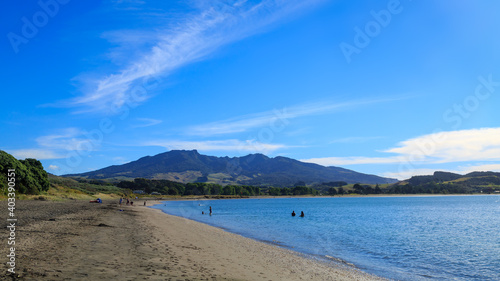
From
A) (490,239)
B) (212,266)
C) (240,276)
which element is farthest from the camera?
(490,239)

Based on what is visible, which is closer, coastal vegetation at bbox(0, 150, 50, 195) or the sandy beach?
the sandy beach

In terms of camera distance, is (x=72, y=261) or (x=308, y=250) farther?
(x=308, y=250)

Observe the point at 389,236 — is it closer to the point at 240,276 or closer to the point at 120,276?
A: the point at 240,276

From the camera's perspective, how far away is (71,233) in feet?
72.6

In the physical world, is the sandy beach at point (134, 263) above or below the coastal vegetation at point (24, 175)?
below

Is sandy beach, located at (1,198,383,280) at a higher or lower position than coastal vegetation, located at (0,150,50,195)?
lower

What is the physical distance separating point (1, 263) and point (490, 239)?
154 ft

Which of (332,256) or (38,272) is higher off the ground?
(38,272)

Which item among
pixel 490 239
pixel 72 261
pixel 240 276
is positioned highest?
pixel 72 261

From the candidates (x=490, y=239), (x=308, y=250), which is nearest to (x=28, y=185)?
(x=308, y=250)

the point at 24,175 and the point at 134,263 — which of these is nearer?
the point at 134,263

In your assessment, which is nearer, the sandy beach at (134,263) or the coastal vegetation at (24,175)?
the sandy beach at (134,263)

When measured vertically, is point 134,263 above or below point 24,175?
below

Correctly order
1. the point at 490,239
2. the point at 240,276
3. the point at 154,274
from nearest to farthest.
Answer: the point at 154,274
the point at 240,276
the point at 490,239
